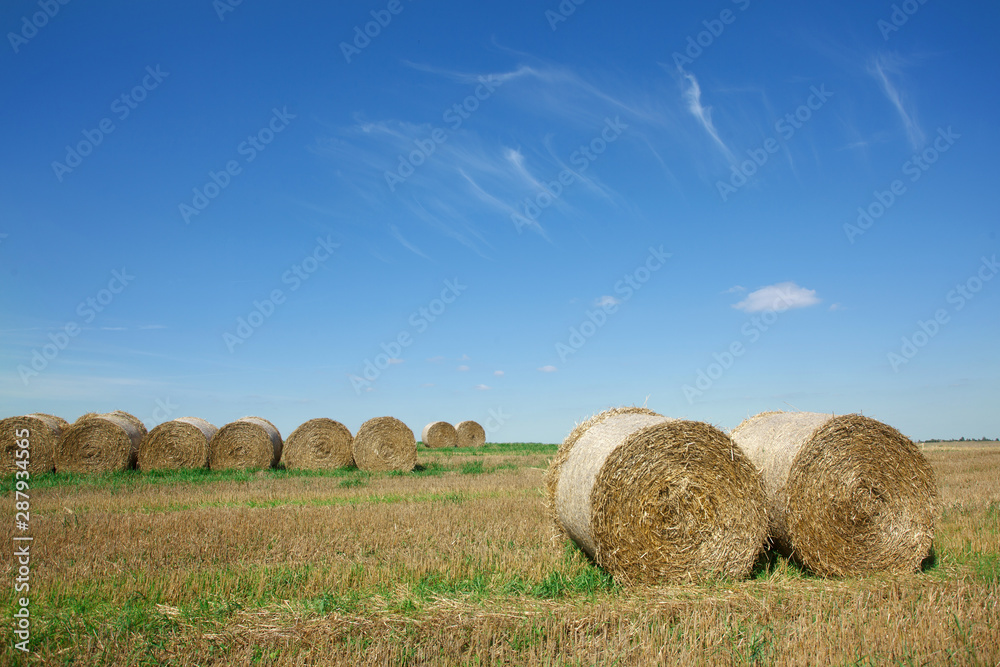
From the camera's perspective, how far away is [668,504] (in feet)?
21.5

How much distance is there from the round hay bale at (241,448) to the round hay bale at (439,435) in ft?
55.4

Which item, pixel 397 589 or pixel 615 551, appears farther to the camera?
pixel 615 551

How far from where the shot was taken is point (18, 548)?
267 inches

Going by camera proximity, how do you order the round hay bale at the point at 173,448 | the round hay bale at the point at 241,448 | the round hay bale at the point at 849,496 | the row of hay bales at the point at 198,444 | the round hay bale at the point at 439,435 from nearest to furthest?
the round hay bale at the point at 849,496 → the row of hay bales at the point at 198,444 → the round hay bale at the point at 173,448 → the round hay bale at the point at 241,448 → the round hay bale at the point at 439,435

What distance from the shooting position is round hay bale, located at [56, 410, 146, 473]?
16.0 meters

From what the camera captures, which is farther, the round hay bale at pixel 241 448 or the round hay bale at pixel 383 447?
the round hay bale at pixel 383 447

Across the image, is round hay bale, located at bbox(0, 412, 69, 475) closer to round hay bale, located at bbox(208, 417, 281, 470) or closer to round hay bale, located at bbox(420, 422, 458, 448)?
round hay bale, located at bbox(208, 417, 281, 470)

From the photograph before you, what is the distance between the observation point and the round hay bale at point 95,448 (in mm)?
15961

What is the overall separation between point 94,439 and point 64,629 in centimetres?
1377

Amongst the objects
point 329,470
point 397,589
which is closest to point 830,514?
point 397,589

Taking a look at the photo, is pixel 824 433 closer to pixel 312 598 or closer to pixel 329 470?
pixel 312 598
